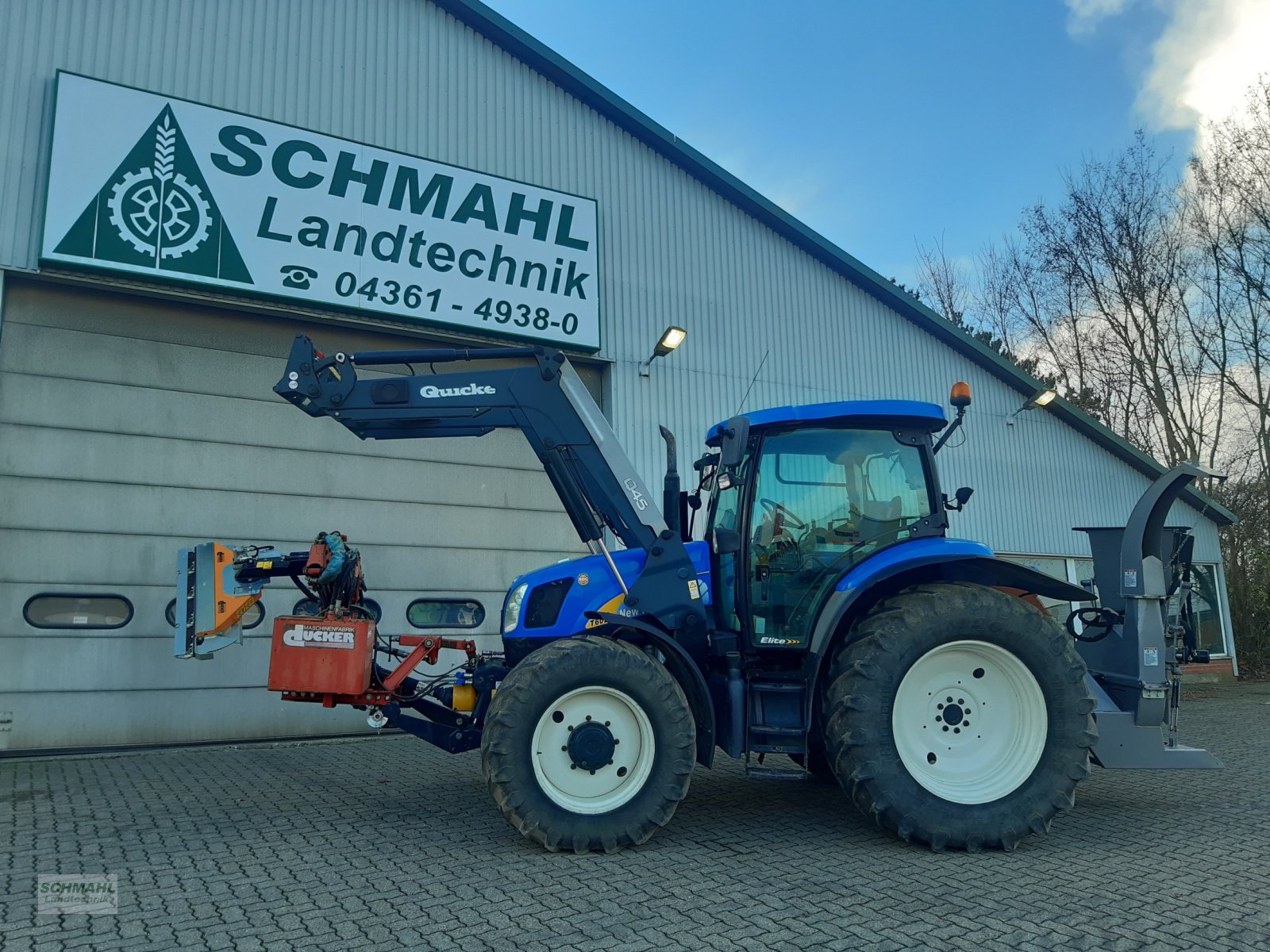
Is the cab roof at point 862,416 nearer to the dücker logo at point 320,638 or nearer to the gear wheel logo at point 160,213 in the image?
the dücker logo at point 320,638

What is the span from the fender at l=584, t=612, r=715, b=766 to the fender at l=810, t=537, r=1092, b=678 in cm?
65

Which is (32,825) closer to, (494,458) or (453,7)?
(494,458)

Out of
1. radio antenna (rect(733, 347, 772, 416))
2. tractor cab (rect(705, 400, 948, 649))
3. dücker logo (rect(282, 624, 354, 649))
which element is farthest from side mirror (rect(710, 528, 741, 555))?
radio antenna (rect(733, 347, 772, 416))

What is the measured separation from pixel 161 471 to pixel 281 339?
1.76m

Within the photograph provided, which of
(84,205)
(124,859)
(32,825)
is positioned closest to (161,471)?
(84,205)

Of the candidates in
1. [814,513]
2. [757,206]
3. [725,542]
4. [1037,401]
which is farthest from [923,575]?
[1037,401]

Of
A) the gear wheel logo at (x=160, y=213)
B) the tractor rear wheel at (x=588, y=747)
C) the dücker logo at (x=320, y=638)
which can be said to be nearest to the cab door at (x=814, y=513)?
the tractor rear wheel at (x=588, y=747)

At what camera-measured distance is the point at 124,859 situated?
4648mm

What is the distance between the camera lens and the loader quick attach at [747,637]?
488cm

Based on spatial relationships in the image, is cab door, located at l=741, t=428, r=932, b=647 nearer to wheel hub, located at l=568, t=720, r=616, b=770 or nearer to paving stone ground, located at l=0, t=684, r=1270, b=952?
wheel hub, located at l=568, t=720, r=616, b=770

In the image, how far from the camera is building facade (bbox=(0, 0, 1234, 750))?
8.16 meters

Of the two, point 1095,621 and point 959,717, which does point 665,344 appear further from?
point 959,717

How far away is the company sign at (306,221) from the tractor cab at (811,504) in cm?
515

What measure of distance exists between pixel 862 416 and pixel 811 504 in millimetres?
620
